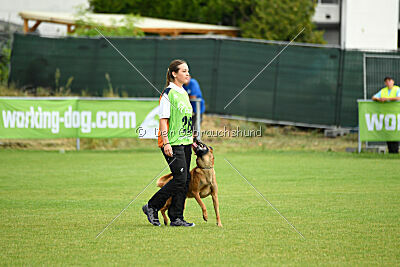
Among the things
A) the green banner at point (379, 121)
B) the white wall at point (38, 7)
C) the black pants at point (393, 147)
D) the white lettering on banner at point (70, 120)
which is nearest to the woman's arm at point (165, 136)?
the white lettering on banner at point (70, 120)

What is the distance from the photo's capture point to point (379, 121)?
707 inches

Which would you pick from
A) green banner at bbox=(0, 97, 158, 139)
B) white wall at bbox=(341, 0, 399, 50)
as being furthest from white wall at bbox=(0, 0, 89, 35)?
green banner at bbox=(0, 97, 158, 139)

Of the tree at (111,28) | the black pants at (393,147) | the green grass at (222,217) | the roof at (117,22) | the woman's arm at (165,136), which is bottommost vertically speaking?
the green grass at (222,217)

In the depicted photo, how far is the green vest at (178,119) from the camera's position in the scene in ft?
25.9

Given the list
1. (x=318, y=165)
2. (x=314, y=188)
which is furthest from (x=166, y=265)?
(x=318, y=165)

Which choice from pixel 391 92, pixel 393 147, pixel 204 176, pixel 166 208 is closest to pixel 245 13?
pixel 391 92

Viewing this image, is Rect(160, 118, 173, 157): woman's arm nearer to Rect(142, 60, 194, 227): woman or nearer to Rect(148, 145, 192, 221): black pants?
Rect(142, 60, 194, 227): woman

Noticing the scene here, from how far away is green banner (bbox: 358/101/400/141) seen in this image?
1769cm

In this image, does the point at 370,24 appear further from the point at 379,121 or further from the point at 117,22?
the point at 379,121

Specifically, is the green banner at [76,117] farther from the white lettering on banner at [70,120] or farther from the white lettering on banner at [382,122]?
the white lettering on banner at [382,122]

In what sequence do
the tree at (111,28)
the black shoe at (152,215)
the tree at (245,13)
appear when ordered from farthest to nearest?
the tree at (245,13) < the tree at (111,28) < the black shoe at (152,215)

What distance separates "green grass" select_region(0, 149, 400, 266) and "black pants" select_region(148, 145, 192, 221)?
1.00 ft

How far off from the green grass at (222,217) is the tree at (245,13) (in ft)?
65.4

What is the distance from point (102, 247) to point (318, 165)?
9.46 metres
